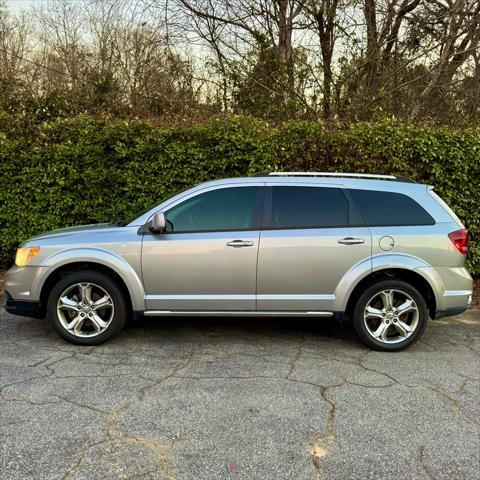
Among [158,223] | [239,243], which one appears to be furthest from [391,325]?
[158,223]

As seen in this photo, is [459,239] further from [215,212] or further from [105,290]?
[105,290]

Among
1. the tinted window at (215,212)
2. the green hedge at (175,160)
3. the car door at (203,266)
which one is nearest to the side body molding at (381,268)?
the car door at (203,266)

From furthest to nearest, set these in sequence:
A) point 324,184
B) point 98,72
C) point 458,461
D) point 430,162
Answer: point 98,72 → point 430,162 → point 324,184 → point 458,461

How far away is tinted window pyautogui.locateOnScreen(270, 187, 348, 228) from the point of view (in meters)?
5.08

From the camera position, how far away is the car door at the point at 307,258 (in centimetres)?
495

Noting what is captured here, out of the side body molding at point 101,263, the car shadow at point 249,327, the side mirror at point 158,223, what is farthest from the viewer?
the car shadow at point 249,327

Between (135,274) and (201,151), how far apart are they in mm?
3137

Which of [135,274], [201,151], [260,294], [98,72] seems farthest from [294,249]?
[98,72]

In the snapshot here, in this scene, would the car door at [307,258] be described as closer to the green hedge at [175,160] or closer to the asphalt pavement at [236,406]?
the asphalt pavement at [236,406]

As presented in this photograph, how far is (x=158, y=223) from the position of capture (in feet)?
16.0

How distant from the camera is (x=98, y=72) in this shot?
1347 cm

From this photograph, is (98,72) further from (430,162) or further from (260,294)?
(260,294)

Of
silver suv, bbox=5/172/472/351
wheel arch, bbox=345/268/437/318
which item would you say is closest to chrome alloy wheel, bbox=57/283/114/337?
silver suv, bbox=5/172/472/351

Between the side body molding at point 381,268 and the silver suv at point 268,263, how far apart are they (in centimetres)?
1
